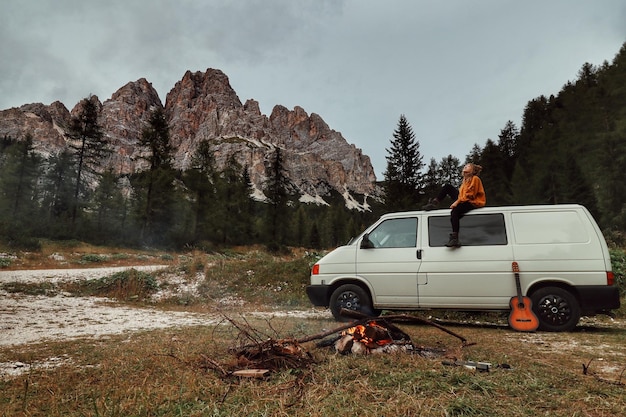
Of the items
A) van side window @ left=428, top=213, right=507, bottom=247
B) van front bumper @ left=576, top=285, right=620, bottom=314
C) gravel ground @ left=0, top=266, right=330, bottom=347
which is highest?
van side window @ left=428, top=213, right=507, bottom=247

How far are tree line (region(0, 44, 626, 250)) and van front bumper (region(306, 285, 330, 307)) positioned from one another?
88.9 feet

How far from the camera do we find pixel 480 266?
19.4 ft

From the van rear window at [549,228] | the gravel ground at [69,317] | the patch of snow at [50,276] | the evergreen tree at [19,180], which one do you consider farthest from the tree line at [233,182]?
the van rear window at [549,228]

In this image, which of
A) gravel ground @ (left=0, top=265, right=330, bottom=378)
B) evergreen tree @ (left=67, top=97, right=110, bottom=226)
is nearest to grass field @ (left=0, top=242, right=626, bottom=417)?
gravel ground @ (left=0, top=265, right=330, bottom=378)

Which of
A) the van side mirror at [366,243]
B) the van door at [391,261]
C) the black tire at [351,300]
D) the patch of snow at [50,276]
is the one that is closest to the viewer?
the van door at [391,261]

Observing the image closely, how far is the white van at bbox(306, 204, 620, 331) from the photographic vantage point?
18.2 ft

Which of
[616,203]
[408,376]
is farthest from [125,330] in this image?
[616,203]

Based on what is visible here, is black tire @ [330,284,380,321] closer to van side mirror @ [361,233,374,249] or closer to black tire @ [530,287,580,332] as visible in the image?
van side mirror @ [361,233,374,249]

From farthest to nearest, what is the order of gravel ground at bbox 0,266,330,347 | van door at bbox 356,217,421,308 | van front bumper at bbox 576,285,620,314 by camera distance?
van door at bbox 356,217,421,308
gravel ground at bbox 0,266,330,347
van front bumper at bbox 576,285,620,314

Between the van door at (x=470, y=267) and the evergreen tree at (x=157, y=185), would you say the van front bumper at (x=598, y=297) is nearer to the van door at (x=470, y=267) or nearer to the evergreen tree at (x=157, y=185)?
the van door at (x=470, y=267)

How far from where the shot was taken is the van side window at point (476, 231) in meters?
6.06

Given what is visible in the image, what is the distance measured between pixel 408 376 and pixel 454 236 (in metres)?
4.00

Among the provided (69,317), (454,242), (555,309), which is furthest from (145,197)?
(555,309)

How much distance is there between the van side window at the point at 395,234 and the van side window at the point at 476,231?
34 cm
